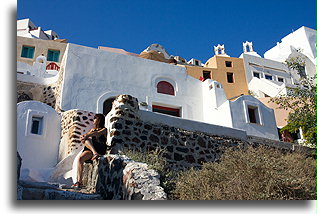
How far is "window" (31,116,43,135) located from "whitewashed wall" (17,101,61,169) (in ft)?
0.27

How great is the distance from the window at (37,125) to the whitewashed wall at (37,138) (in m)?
0.08

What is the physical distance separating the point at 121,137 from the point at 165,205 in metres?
2.68

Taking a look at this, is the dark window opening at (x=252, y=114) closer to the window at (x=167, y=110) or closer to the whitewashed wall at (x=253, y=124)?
the whitewashed wall at (x=253, y=124)

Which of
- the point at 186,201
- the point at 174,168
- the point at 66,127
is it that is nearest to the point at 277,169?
the point at 186,201

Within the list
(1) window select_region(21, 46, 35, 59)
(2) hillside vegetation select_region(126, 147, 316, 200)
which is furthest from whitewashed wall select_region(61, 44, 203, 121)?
(1) window select_region(21, 46, 35, 59)

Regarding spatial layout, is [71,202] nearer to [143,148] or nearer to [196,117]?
[143,148]

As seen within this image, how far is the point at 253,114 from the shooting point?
496 inches

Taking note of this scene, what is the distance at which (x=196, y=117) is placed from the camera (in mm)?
13703

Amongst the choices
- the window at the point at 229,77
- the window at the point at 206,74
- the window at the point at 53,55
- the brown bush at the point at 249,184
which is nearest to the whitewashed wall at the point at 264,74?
the window at the point at 229,77

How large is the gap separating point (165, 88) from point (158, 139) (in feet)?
23.8

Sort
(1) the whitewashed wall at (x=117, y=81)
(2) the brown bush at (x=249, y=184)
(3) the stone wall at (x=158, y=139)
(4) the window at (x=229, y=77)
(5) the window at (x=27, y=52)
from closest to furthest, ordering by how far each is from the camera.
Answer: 1. (2) the brown bush at (x=249, y=184)
2. (3) the stone wall at (x=158, y=139)
3. (1) the whitewashed wall at (x=117, y=81)
4. (5) the window at (x=27, y=52)
5. (4) the window at (x=229, y=77)

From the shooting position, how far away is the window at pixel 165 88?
45.2 ft

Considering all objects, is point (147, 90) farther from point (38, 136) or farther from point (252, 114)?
point (38, 136)

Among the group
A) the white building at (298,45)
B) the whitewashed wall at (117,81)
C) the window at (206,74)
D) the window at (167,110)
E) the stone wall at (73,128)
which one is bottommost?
the stone wall at (73,128)
